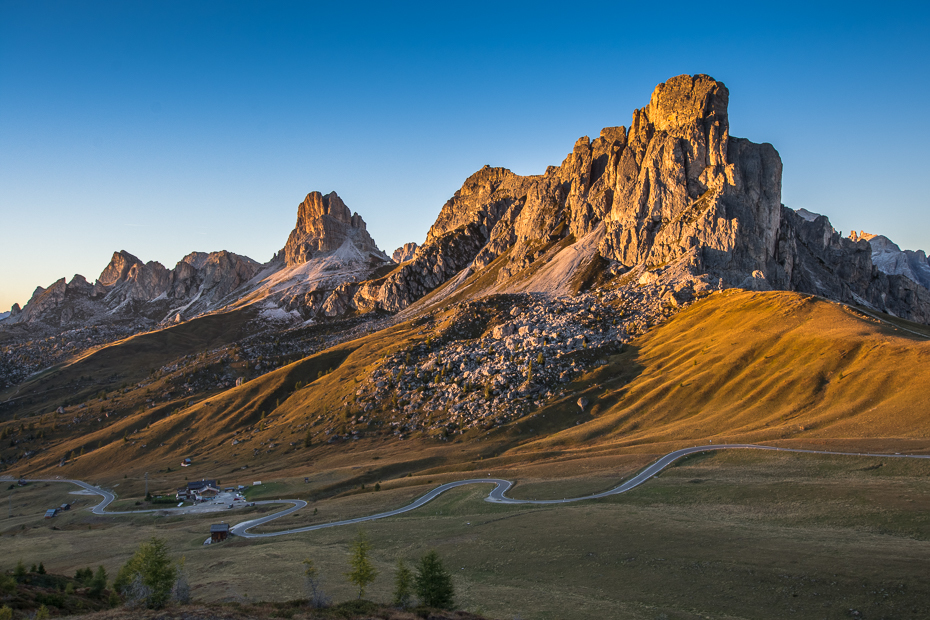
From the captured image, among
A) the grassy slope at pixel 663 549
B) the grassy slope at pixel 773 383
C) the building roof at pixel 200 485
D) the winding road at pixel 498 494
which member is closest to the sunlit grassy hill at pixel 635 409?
the grassy slope at pixel 773 383

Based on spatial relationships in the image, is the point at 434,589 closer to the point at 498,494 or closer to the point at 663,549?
the point at 663,549

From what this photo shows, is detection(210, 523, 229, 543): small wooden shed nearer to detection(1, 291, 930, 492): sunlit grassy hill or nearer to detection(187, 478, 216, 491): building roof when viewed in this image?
detection(1, 291, 930, 492): sunlit grassy hill

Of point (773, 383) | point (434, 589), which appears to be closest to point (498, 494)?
point (434, 589)

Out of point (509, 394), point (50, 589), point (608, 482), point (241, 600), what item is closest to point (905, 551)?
point (608, 482)

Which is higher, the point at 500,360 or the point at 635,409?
the point at 500,360

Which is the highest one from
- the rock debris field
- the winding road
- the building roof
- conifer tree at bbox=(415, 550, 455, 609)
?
the rock debris field

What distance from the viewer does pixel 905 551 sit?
1353 inches

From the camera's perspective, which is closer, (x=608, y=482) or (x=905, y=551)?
(x=905, y=551)

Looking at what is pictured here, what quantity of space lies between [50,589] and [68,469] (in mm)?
119598

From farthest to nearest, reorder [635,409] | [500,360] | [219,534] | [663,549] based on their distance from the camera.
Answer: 1. [500,360]
2. [635,409]
3. [219,534]
4. [663,549]

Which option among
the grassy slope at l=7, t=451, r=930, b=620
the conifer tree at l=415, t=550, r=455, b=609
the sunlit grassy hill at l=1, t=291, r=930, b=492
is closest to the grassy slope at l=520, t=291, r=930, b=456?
the sunlit grassy hill at l=1, t=291, r=930, b=492

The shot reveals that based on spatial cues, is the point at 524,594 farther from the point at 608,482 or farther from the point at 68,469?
the point at 68,469

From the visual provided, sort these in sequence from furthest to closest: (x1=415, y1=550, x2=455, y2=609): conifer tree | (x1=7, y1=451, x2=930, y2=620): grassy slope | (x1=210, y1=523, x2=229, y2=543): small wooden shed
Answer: (x1=210, y1=523, x2=229, y2=543): small wooden shed → (x1=415, y1=550, x2=455, y2=609): conifer tree → (x1=7, y1=451, x2=930, y2=620): grassy slope

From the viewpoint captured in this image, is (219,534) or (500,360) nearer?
(219,534)
